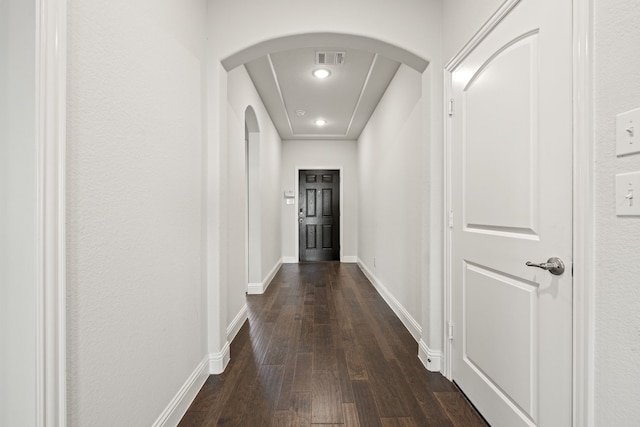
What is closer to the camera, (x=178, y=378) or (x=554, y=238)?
(x=554, y=238)

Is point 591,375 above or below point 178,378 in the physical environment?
above

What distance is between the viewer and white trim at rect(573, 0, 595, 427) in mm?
1011

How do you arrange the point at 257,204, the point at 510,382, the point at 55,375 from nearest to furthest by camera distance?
1. the point at 55,375
2. the point at 510,382
3. the point at 257,204

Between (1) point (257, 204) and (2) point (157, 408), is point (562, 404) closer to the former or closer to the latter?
(2) point (157, 408)

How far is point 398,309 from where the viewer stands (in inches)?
126

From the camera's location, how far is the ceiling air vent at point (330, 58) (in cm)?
299

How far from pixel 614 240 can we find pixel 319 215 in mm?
5858

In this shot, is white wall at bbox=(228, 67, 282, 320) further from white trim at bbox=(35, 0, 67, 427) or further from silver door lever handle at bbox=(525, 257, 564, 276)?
silver door lever handle at bbox=(525, 257, 564, 276)

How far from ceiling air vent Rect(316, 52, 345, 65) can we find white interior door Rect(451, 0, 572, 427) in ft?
4.83

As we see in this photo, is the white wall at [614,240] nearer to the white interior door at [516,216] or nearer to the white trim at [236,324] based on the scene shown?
the white interior door at [516,216]

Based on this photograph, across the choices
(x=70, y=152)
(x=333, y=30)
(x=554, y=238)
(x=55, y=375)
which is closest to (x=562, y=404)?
(x=554, y=238)

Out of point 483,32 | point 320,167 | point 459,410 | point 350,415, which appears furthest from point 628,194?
point 320,167

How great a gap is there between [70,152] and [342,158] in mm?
5919

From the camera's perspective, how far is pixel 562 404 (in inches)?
44.5
